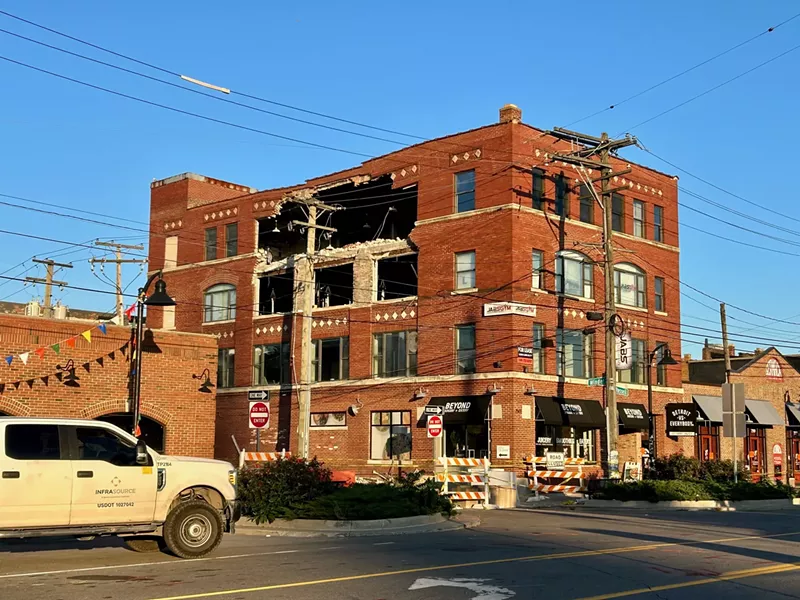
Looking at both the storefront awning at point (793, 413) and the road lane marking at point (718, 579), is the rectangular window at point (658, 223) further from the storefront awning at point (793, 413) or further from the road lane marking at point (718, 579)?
the road lane marking at point (718, 579)

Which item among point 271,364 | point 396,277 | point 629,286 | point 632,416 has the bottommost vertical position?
point 632,416

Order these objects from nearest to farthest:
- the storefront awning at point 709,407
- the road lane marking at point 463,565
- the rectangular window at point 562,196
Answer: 1. the road lane marking at point 463,565
2. the rectangular window at point 562,196
3. the storefront awning at point 709,407

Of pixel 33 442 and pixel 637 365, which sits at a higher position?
pixel 637 365

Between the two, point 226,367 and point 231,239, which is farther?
point 231,239

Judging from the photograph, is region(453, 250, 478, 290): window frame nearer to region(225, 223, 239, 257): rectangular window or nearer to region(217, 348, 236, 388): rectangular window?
region(225, 223, 239, 257): rectangular window

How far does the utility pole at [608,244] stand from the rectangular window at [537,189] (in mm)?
1525

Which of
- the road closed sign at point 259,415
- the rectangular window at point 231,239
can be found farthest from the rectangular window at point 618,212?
the road closed sign at point 259,415

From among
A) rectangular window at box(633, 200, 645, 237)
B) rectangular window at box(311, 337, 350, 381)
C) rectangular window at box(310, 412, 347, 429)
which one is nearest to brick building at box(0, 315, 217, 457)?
rectangular window at box(310, 412, 347, 429)

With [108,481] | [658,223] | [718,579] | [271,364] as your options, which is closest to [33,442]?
[108,481]

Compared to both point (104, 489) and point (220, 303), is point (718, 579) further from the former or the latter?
point (220, 303)

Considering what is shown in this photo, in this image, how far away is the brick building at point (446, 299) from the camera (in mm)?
39969

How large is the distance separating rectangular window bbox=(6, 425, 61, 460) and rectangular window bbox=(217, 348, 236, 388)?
3757 centimetres

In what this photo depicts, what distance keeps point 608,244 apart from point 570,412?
799cm

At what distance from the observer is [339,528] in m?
19.8
